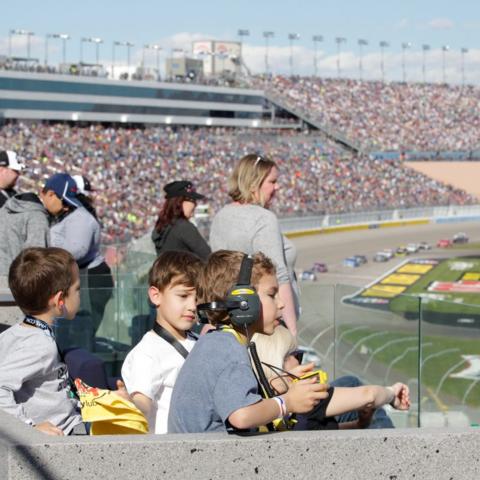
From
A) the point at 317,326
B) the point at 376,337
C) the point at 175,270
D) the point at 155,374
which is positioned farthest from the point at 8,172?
the point at 155,374

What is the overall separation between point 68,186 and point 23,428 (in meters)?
3.65

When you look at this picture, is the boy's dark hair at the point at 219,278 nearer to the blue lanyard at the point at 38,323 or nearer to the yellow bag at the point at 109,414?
the yellow bag at the point at 109,414

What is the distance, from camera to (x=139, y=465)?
8.86ft

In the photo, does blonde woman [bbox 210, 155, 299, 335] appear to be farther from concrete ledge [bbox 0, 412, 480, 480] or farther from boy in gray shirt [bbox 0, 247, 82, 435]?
concrete ledge [bbox 0, 412, 480, 480]

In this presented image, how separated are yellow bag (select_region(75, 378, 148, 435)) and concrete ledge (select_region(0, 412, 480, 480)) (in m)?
0.35

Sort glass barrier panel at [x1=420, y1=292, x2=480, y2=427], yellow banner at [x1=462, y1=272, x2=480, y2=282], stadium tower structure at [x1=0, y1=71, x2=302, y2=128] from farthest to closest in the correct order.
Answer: stadium tower structure at [x1=0, y1=71, x2=302, y2=128] → yellow banner at [x1=462, y1=272, x2=480, y2=282] → glass barrier panel at [x1=420, y1=292, x2=480, y2=427]

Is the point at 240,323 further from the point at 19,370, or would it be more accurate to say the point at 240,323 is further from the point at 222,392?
the point at 19,370

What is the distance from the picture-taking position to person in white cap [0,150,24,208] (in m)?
6.42

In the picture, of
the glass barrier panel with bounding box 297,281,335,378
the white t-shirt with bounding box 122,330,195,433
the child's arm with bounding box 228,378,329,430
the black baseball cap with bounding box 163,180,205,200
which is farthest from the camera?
the glass barrier panel with bounding box 297,281,335,378

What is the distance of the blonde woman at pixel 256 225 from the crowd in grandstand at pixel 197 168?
26.9m

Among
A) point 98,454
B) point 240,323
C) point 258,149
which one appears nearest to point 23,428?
point 98,454

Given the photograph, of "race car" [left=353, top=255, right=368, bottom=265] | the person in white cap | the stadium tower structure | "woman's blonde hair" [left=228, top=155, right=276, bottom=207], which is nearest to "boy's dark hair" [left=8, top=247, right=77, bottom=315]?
"woman's blonde hair" [left=228, top=155, right=276, bottom=207]

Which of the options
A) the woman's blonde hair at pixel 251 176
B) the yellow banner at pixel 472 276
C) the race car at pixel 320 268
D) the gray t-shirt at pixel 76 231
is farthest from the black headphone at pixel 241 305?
the race car at pixel 320 268

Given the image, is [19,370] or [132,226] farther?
[132,226]
